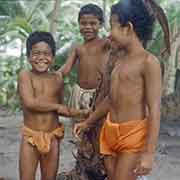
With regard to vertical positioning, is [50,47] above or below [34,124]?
above

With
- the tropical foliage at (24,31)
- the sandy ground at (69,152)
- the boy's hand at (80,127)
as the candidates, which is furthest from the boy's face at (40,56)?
the tropical foliage at (24,31)

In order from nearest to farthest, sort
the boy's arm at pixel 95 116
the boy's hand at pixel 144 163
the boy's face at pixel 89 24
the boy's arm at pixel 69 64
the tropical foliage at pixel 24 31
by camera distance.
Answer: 1. the boy's hand at pixel 144 163
2. the boy's arm at pixel 95 116
3. the boy's face at pixel 89 24
4. the boy's arm at pixel 69 64
5. the tropical foliage at pixel 24 31

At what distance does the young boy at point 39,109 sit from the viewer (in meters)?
3.22

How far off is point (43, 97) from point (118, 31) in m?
0.82

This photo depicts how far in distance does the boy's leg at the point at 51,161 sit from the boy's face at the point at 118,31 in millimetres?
934

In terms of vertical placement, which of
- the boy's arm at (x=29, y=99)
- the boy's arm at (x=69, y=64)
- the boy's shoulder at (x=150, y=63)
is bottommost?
the boy's arm at (x=29, y=99)

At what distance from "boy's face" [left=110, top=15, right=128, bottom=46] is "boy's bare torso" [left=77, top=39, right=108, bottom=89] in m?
0.81

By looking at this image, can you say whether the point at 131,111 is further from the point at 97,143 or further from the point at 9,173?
the point at 9,173

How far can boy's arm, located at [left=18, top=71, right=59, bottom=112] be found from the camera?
3189mm

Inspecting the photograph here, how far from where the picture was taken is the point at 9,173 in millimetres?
4656

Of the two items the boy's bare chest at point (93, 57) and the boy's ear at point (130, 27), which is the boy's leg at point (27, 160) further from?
the boy's ear at point (130, 27)

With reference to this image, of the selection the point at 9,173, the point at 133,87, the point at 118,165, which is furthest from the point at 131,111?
the point at 9,173

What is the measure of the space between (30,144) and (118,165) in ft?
2.48

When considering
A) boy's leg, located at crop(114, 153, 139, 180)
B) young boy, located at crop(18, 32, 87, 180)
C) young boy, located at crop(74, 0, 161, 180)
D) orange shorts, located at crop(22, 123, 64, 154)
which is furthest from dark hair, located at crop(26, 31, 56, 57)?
boy's leg, located at crop(114, 153, 139, 180)
